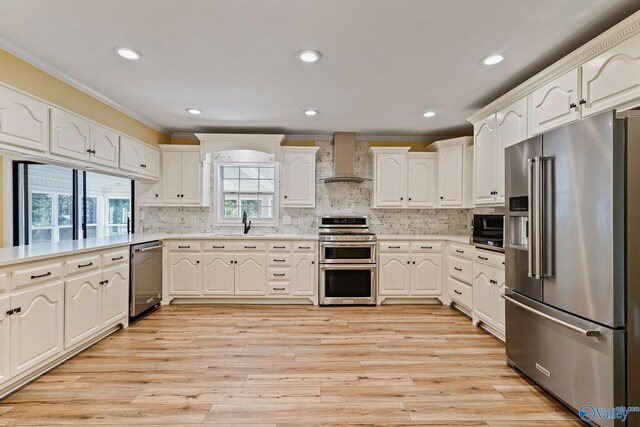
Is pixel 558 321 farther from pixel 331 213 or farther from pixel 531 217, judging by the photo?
pixel 331 213

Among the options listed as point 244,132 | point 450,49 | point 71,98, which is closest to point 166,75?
point 71,98

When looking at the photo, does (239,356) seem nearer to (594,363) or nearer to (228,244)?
(228,244)

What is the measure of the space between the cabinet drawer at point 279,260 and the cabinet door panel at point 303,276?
0.09 metres

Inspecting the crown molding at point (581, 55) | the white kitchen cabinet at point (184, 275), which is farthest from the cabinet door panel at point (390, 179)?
the white kitchen cabinet at point (184, 275)

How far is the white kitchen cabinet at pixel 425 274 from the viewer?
3.94 m

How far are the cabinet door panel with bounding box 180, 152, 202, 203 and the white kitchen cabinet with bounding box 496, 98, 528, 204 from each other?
12.4 feet

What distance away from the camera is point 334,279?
3.92 metres

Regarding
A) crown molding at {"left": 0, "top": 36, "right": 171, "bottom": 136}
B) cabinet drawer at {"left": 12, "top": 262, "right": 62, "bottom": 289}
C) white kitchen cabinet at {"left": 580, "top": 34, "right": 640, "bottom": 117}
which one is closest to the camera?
white kitchen cabinet at {"left": 580, "top": 34, "right": 640, "bottom": 117}

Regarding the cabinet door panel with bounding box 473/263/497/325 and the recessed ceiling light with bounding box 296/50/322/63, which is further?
the cabinet door panel with bounding box 473/263/497/325

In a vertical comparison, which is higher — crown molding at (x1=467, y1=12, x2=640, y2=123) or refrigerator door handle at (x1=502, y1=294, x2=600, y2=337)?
crown molding at (x1=467, y1=12, x2=640, y2=123)

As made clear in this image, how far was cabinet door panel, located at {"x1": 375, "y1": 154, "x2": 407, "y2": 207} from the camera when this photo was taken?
4.33 metres

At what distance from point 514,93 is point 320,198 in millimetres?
2738

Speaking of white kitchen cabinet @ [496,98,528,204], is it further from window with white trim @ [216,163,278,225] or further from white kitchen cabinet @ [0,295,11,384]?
white kitchen cabinet @ [0,295,11,384]

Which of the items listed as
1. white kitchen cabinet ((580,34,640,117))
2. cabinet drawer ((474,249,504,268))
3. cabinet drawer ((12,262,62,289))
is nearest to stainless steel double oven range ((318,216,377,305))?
cabinet drawer ((474,249,504,268))
